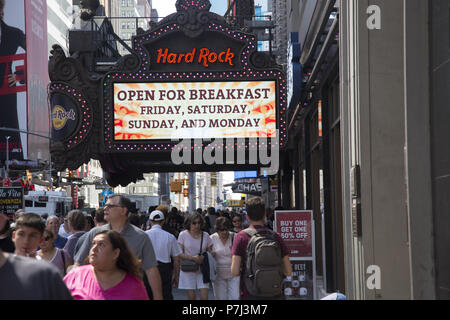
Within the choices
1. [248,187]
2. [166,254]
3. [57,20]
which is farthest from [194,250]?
[57,20]

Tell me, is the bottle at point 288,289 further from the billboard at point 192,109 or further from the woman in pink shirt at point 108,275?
the woman in pink shirt at point 108,275

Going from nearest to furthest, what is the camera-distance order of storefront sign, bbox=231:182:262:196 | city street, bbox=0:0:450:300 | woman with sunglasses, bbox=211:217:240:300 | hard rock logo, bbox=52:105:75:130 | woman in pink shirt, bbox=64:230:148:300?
1. woman in pink shirt, bbox=64:230:148:300
2. city street, bbox=0:0:450:300
3. woman with sunglasses, bbox=211:217:240:300
4. hard rock logo, bbox=52:105:75:130
5. storefront sign, bbox=231:182:262:196

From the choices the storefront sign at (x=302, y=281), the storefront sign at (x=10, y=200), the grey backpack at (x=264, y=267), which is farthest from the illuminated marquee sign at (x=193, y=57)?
the grey backpack at (x=264, y=267)

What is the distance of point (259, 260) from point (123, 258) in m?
2.10

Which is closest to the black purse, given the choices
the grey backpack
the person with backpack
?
the person with backpack

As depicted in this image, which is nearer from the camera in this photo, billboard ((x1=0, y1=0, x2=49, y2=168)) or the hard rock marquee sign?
the hard rock marquee sign

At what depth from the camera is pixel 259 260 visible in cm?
709

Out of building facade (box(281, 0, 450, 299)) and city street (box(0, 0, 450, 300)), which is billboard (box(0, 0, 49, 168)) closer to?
city street (box(0, 0, 450, 300))

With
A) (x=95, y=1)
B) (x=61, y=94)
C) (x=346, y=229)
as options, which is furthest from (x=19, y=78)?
(x=346, y=229)

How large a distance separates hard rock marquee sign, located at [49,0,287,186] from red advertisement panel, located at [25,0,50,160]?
72701 mm

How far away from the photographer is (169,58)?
17531mm

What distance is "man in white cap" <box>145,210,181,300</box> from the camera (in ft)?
37.6

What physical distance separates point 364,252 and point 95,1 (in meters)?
17.0

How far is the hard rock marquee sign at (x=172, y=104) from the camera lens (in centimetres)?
1722
